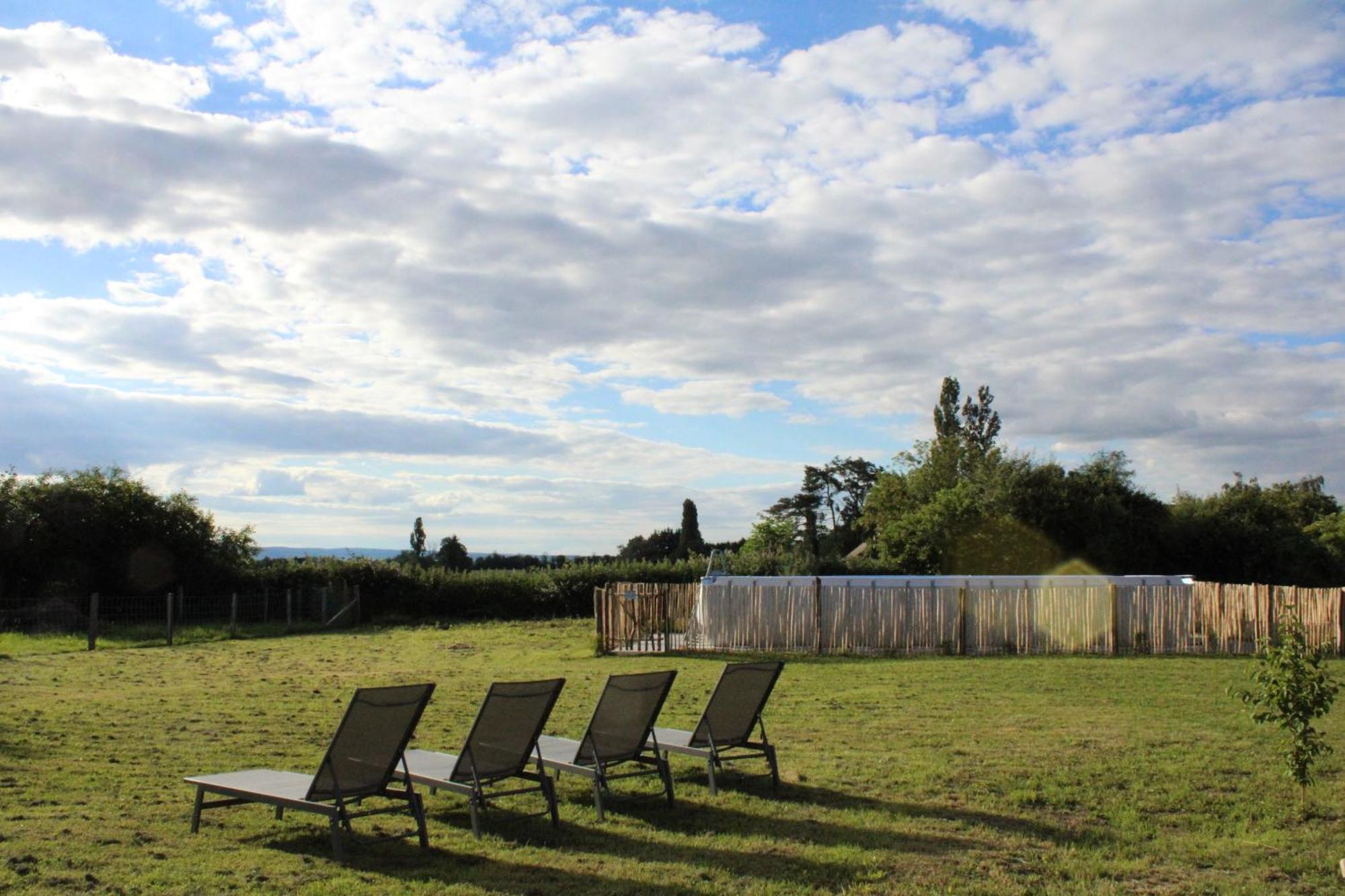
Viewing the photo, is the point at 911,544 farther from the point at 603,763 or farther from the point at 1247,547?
the point at 603,763

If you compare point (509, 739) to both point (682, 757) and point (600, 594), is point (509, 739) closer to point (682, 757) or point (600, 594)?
point (682, 757)

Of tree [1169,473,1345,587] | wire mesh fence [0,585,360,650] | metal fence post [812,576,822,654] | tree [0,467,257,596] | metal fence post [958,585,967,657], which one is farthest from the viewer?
tree [1169,473,1345,587]

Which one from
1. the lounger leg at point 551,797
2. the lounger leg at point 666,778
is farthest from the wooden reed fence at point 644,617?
the lounger leg at point 551,797

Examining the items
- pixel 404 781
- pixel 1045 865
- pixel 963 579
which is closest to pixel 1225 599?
pixel 963 579

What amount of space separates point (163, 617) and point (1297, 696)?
28.7 metres

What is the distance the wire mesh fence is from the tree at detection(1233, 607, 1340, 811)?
78.2 ft

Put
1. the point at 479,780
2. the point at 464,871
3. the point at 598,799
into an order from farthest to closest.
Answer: the point at 598,799, the point at 479,780, the point at 464,871

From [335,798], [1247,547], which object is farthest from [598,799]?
[1247,547]

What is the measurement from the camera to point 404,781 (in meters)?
6.91

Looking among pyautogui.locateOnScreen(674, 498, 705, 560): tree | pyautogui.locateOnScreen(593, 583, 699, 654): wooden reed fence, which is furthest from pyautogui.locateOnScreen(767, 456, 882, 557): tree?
pyautogui.locateOnScreen(593, 583, 699, 654): wooden reed fence

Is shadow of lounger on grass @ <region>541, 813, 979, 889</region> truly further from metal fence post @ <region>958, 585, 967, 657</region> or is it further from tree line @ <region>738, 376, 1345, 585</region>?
tree line @ <region>738, 376, 1345, 585</region>

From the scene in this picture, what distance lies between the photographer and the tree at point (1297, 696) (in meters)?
7.84

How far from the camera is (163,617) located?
30.3 meters

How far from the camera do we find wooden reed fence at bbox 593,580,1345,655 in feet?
72.2
